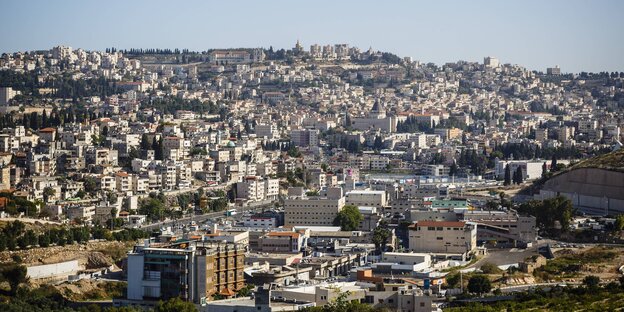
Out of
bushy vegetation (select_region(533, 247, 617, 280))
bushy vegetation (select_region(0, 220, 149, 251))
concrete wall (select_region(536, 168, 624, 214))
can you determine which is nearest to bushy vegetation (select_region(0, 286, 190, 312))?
bushy vegetation (select_region(0, 220, 149, 251))

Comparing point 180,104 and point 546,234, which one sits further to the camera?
point 180,104

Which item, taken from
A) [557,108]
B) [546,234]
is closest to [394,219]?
[546,234]

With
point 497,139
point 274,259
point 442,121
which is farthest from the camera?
point 442,121

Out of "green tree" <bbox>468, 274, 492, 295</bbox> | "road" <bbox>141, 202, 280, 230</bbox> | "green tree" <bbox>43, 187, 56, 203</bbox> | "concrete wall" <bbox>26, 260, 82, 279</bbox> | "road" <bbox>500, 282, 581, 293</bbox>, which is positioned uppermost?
"green tree" <bbox>43, 187, 56, 203</bbox>

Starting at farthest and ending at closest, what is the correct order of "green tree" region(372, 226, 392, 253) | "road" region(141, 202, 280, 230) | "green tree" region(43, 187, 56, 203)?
Answer: "green tree" region(43, 187, 56, 203) < "road" region(141, 202, 280, 230) < "green tree" region(372, 226, 392, 253)

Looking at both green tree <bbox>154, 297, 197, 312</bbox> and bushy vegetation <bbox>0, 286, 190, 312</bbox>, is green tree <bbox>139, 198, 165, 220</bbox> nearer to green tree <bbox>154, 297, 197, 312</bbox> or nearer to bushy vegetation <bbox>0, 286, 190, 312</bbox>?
bushy vegetation <bbox>0, 286, 190, 312</bbox>

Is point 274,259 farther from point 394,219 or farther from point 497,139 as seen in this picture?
point 497,139

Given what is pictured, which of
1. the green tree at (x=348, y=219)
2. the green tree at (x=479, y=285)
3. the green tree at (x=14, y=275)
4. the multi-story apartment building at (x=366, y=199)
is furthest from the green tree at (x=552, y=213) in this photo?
the green tree at (x=14, y=275)
